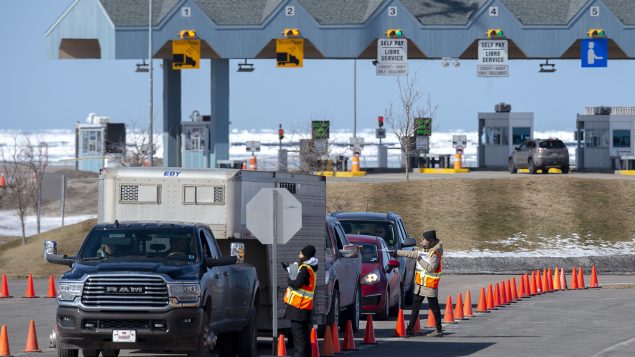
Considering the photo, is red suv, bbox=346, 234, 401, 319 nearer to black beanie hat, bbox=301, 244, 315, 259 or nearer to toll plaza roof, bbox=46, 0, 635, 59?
black beanie hat, bbox=301, 244, 315, 259

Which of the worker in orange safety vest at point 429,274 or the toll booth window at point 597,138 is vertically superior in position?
the toll booth window at point 597,138

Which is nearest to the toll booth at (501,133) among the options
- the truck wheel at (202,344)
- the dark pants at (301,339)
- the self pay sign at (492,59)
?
the self pay sign at (492,59)

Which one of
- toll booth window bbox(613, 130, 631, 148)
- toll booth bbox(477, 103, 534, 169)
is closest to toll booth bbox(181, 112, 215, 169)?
toll booth bbox(477, 103, 534, 169)

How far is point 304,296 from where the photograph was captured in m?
19.2

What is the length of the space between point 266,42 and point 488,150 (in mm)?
18905

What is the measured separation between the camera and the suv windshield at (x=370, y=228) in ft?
98.6

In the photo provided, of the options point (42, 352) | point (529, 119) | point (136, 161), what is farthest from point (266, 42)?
point (42, 352)

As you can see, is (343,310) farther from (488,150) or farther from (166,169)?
(488,150)

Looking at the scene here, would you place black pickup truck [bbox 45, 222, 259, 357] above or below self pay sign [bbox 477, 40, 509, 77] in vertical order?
below

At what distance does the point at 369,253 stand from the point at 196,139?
43754 millimetres

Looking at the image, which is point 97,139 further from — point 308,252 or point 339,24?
point 308,252

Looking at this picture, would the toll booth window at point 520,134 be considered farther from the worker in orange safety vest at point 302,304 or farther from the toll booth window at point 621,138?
the worker in orange safety vest at point 302,304

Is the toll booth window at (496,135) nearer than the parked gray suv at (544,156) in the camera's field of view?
No

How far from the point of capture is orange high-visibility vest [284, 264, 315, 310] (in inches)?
754
